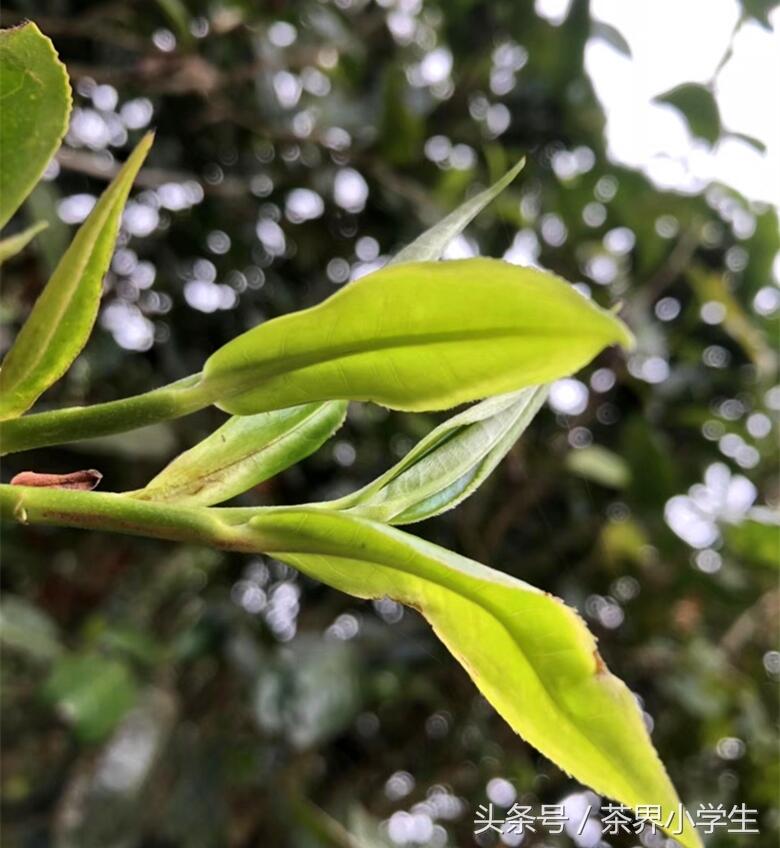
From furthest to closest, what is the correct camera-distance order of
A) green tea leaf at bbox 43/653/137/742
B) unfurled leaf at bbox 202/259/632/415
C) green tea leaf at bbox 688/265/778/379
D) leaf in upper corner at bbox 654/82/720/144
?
green tea leaf at bbox 688/265/778/379, leaf in upper corner at bbox 654/82/720/144, green tea leaf at bbox 43/653/137/742, unfurled leaf at bbox 202/259/632/415

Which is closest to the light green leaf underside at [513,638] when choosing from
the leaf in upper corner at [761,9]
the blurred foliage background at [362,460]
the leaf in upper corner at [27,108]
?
the leaf in upper corner at [27,108]

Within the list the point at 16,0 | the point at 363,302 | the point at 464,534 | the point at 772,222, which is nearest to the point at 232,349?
the point at 363,302

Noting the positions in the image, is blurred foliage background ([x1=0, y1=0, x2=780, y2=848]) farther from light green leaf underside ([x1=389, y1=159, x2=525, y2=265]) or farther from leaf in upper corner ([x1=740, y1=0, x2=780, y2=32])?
light green leaf underside ([x1=389, y1=159, x2=525, y2=265])

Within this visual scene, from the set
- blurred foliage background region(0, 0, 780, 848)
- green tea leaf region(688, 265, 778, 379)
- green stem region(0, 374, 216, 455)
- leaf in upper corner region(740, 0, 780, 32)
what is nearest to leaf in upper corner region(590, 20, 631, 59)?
blurred foliage background region(0, 0, 780, 848)

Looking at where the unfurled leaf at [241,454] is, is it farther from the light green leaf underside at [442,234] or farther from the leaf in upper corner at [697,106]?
the leaf in upper corner at [697,106]

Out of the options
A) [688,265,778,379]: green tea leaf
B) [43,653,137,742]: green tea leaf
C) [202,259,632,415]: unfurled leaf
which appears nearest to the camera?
[202,259,632,415]: unfurled leaf

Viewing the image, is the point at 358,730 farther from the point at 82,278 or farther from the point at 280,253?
the point at 82,278

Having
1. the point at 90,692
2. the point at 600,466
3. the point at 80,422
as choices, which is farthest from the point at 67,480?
the point at 600,466

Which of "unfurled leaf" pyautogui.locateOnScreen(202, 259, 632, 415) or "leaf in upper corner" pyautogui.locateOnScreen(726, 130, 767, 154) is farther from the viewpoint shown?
"leaf in upper corner" pyautogui.locateOnScreen(726, 130, 767, 154)
